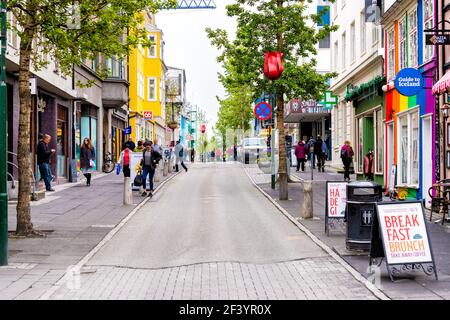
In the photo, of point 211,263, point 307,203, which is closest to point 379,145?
point 307,203

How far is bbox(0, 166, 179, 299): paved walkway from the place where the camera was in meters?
9.28

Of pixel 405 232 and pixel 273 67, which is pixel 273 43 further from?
pixel 405 232

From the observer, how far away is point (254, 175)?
123 ft

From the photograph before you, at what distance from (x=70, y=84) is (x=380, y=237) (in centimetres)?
2454

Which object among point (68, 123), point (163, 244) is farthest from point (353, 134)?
point (163, 244)

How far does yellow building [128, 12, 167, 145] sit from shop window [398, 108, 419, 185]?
1222 inches

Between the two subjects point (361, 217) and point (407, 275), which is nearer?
point (407, 275)

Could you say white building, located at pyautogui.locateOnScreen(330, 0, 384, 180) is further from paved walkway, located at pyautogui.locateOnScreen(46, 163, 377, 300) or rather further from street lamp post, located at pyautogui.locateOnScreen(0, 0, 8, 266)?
street lamp post, located at pyautogui.locateOnScreen(0, 0, 8, 266)

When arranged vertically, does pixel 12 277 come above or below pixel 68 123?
below

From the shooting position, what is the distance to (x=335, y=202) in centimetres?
1471

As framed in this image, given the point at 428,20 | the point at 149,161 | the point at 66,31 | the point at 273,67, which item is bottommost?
the point at 149,161

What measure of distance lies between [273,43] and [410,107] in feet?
26.5

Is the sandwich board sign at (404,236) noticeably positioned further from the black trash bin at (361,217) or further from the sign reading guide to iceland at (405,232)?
the black trash bin at (361,217)
